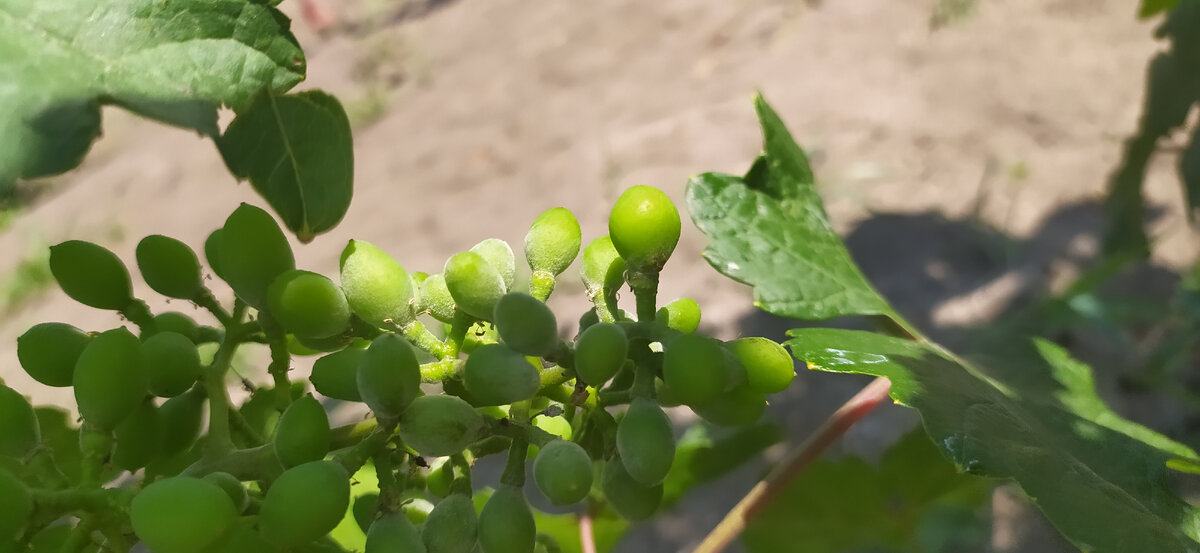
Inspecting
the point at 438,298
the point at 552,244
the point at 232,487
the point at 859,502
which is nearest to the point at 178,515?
the point at 232,487

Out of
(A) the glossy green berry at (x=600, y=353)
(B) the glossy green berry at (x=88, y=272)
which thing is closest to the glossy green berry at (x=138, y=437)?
(B) the glossy green berry at (x=88, y=272)

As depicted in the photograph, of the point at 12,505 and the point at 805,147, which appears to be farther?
the point at 805,147

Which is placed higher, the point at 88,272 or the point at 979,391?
the point at 88,272

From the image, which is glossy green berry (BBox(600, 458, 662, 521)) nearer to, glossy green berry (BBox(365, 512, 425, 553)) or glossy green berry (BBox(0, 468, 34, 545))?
glossy green berry (BBox(365, 512, 425, 553))

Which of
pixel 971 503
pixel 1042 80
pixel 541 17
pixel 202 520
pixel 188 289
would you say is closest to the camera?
pixel 202 520

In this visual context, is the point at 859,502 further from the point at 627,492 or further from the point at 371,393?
the point at 371,393

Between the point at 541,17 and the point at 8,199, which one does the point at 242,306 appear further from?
the point at 541,17

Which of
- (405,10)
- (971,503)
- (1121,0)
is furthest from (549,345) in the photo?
(405,10)
